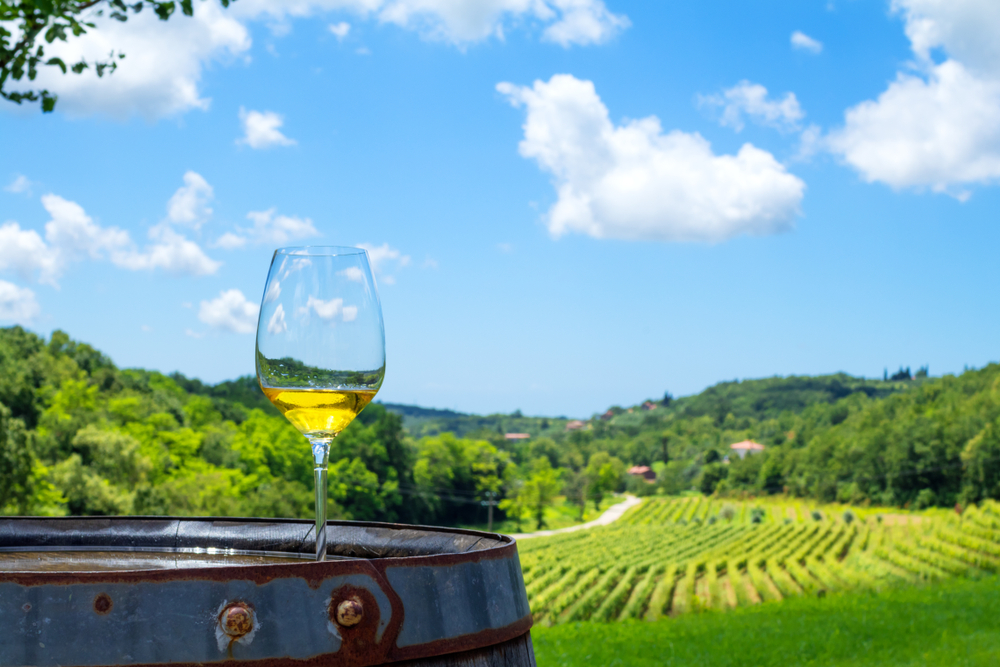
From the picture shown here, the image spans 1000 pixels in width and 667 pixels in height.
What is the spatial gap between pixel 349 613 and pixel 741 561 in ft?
151

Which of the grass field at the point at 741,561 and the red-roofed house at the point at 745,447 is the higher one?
Result: the red-roofed house at the point at 745,447

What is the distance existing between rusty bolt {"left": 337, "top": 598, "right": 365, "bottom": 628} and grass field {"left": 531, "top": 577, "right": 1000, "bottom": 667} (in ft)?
21.6

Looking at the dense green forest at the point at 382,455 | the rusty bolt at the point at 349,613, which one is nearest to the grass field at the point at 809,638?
the rusty bolt at the point at 349,613

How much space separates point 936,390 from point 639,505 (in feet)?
107

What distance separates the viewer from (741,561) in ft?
142

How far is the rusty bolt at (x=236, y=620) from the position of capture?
2.27 ft

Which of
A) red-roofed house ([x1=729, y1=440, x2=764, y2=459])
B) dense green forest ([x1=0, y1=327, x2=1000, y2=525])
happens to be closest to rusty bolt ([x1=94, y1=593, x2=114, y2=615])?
dense green forest ([x1=0, y1=327, x2=1000, y2=525])

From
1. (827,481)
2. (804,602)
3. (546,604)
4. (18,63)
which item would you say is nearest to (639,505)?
(827,481)

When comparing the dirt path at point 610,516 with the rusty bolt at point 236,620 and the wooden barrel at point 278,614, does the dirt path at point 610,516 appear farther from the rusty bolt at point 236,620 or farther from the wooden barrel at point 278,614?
the rusty bolt at point 236,620

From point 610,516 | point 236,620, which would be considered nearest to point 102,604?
point 236,620

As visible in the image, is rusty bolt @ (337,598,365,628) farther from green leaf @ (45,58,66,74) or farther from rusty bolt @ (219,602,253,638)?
green leaf @ (45,58,66,74)

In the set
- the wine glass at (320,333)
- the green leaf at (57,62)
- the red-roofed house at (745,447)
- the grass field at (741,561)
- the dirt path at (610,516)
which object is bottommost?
the dirt path at (610,516)

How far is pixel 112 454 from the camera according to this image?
121ft

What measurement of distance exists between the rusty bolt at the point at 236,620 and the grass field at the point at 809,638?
261 inches
